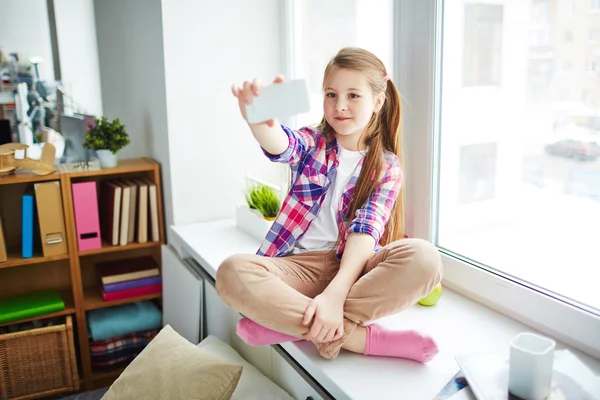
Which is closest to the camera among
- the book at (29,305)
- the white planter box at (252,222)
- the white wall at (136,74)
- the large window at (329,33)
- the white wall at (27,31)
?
the large window at (329,33)

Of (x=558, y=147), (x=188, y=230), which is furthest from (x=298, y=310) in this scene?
(x=188, y=230)

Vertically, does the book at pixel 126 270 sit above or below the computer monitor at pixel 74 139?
below

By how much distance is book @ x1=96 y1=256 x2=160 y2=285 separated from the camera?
6.64 feet

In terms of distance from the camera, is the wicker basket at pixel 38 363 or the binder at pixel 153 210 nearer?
the wicker basket at pixel 38 363

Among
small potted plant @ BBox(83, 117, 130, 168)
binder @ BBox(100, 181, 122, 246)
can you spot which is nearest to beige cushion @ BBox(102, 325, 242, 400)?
binder @ BBox(100, 181, 122, 246)

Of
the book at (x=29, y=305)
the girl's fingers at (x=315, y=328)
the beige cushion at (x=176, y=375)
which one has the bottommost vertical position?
the book at (x=29, y=305)

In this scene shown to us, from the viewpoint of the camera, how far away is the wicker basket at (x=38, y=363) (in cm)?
181

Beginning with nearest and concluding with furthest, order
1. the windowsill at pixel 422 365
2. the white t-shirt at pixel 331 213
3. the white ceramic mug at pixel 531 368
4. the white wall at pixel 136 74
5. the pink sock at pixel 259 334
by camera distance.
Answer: the white ceramic mug at pixel 531 368
the windowsill at pixel 422 365
the pink sock at pixel 259 334
the white t-shirt at pixel 331 213
the white wall at pixel 136 74

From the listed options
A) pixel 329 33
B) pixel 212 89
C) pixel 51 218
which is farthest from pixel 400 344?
pixel 51 218

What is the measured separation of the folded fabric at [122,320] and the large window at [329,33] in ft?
2.91

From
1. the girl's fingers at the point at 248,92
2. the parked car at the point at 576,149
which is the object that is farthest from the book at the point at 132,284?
the parked car at the point at 576,149

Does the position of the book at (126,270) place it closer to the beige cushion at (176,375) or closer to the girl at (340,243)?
the beige cushion at (176,375)

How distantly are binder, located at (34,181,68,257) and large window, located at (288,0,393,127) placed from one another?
86cm

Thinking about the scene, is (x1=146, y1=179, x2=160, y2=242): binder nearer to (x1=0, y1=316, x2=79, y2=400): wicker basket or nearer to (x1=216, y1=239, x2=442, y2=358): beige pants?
(x1=0, y1=316, x2=79, y2=400): wicker basket
